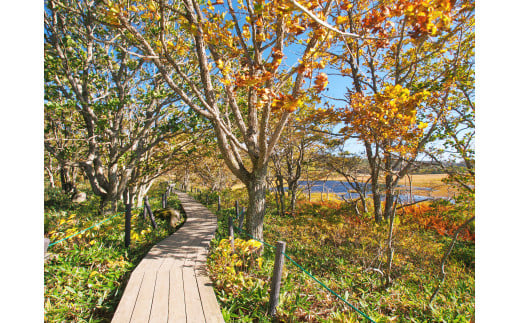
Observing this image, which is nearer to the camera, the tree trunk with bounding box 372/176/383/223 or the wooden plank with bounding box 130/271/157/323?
the wooden plank with bounding box 130/271/157/323

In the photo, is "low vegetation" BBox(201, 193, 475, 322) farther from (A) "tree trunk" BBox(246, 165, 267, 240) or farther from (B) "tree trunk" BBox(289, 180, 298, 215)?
(B) "tree trunk" BBox(289, 180, 298, 215)

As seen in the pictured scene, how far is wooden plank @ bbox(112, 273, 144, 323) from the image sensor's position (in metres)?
2.46

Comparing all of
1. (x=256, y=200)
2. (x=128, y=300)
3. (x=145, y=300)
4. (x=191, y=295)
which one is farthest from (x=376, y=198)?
(x=128, y=300)

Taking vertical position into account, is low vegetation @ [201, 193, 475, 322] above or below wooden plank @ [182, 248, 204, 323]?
below

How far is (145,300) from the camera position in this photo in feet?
9.04

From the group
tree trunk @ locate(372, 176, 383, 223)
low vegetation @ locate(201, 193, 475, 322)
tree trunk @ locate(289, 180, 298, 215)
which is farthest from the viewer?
tree trunk @ locate(289, 180, 298, 215)

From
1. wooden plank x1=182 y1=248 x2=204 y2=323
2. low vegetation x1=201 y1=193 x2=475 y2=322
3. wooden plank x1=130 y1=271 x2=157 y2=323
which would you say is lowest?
low vegetation x1=201 y1=193 x2=475 y2=322

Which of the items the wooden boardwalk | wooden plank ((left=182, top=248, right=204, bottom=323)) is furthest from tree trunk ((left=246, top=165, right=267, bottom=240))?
wooden plank ((left=182, top=248, right=204, bottom=323))

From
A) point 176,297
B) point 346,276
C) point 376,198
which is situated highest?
point 376,198

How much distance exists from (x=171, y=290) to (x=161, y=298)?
0.62ft

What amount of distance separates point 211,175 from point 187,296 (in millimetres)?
12910

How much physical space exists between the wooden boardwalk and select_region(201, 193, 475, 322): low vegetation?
248 millimetres

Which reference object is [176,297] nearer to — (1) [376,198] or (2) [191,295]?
(2) [191,295]

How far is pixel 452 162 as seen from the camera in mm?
6129
